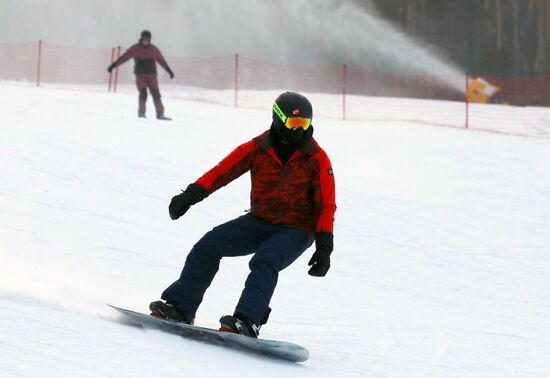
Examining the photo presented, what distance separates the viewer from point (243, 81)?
80.5ft

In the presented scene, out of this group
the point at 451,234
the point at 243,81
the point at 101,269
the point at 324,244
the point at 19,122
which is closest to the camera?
the point at 324,244

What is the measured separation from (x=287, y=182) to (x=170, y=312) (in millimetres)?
892

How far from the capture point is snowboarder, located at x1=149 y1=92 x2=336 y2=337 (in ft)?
15.6

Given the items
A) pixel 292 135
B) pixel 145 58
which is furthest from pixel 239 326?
pixel 145 58

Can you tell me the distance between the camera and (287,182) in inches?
193

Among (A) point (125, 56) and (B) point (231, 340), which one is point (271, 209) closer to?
(B) point (231, 340)

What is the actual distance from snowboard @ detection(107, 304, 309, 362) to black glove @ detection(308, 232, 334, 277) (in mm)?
375

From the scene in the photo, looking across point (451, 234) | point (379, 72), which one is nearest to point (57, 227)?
point (451, 234)

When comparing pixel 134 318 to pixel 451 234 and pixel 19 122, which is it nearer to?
pixel 451 234

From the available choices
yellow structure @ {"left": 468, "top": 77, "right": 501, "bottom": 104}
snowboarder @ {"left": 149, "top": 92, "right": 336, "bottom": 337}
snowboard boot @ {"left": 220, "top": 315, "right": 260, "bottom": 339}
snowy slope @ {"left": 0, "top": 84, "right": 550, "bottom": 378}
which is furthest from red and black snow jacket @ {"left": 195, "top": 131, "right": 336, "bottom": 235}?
yellow structure @ {"left": 468, "top": 77, "right": 501, "bottom": 104}

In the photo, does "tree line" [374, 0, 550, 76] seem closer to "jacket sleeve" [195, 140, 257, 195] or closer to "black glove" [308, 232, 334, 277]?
"jacket sleeve" [195, 140, 257, 195]

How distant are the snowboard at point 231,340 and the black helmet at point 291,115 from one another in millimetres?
1060

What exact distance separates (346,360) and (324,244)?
0.90 meters

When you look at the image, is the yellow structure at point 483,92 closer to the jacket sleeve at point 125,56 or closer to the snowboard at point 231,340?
the jacket sleeve at point 125,56
